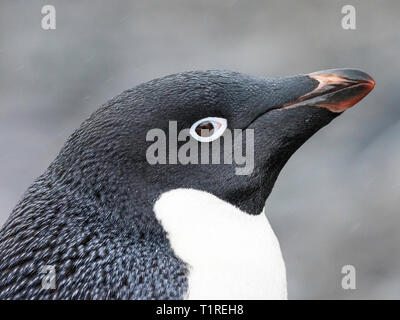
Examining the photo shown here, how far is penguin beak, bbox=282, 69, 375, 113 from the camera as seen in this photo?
4.86 ft

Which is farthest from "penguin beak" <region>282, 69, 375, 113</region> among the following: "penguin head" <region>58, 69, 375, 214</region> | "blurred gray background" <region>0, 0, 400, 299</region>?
"blurred gray background" <region>0, 0, 400, 299</region>

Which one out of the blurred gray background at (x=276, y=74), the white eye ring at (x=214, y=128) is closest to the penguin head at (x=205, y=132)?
the white eye ring at (x=214, y=128)

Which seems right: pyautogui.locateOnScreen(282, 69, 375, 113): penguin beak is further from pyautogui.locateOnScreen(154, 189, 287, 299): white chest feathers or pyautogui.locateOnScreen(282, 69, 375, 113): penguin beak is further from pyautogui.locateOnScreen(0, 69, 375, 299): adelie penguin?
pyautogui.locateOnScreen(154, 189, 287, 299): white chest feathers

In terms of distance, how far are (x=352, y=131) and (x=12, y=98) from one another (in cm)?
184

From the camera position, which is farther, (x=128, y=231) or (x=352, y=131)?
(x=352, y=131)

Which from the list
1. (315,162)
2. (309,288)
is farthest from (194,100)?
(315,162)

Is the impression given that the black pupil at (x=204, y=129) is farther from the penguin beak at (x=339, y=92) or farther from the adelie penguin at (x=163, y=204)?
the penguin beak at (x=339, y=92)

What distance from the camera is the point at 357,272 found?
3.26 meters

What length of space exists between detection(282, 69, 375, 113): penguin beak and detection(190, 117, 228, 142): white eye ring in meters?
0.15

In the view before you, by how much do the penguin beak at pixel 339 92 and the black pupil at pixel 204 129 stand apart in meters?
0.18

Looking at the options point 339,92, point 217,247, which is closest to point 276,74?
point 339,92

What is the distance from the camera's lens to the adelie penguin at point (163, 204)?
133cm
